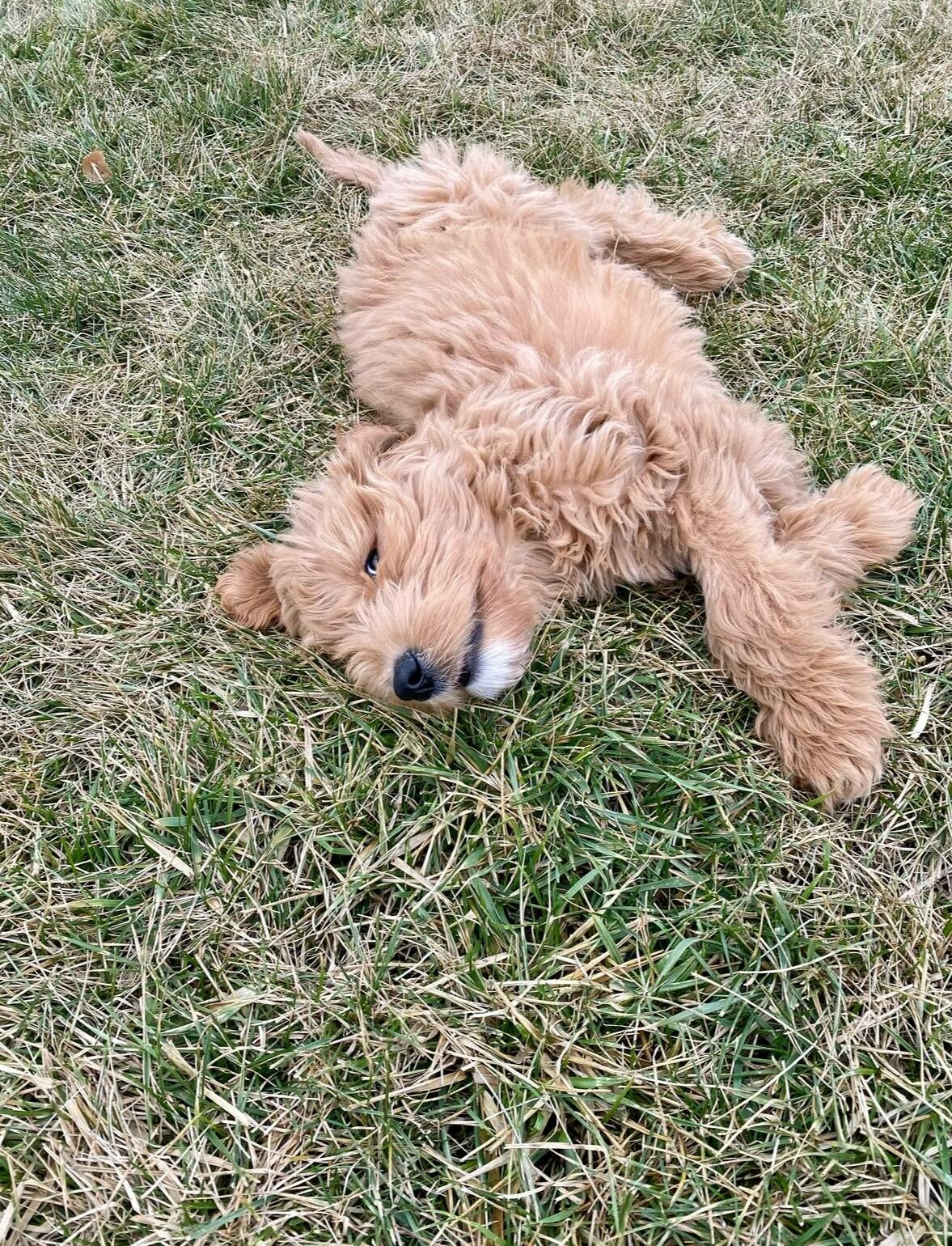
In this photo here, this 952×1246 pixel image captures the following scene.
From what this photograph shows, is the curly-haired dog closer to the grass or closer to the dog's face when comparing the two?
the dog's face

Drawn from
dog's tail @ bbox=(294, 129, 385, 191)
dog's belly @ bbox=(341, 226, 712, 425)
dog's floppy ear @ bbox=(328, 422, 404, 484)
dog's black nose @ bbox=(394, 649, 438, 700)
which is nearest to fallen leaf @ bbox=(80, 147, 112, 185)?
dog's tail @ bbox=(294, 129, 385, 191)

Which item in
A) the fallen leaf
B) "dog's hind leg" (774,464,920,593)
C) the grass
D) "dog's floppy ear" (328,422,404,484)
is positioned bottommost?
the grass

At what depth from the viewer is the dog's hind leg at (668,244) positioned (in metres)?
2.97

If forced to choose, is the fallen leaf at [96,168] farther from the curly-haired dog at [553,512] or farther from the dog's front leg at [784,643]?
the dog's front leg at [784,643]

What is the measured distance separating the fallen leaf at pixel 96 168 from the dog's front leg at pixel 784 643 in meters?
3.13

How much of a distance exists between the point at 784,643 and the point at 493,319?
4.11 feet

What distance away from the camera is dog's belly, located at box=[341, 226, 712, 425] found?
2.40m

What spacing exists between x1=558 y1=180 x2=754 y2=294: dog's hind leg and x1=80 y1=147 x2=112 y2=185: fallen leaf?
210 centimetres

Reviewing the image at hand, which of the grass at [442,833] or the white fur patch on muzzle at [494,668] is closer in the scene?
the grass at [442,833]

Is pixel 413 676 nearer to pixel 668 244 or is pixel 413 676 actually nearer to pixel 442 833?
pixel 442 833

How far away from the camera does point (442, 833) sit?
6.79 feet

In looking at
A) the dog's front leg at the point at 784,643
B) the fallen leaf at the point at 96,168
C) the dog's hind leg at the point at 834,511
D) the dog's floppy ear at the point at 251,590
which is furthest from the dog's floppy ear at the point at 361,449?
the fallen leaf at the point at 96,168

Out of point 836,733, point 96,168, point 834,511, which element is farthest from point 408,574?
point 96,168

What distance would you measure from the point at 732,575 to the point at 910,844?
0.77 m
